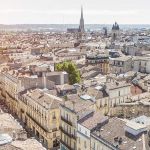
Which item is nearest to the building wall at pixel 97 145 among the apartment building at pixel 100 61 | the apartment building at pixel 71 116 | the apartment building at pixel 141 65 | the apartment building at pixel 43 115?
the apartment building at pixel 71 116

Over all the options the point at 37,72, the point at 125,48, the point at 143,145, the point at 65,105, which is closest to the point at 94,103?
the point at 65,105

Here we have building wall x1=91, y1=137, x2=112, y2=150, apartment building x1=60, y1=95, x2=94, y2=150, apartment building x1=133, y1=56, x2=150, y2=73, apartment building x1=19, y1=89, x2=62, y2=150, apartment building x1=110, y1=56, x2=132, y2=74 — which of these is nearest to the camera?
building wall x1=91, y1=137, x2=112, y2=150

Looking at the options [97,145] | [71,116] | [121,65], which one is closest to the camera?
[97,145]

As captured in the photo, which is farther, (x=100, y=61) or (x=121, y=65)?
(x=100, y=61)

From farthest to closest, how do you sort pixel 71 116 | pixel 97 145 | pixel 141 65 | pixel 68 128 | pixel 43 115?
pixel 141 65 < pixel 43 115 < pixel 68 128 < pixel 71 116 < pixel 97 145

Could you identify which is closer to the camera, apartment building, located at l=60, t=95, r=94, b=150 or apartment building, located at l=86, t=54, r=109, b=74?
apartment building, located at l=60, t=95, r=94, b=150

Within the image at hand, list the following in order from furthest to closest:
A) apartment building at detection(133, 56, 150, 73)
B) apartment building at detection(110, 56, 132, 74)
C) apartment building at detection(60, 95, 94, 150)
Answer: apartment building at detection(110, 56, 132, 74)
apartment building at detection(133, 56, 150, 73)
apartment building at detection(60, 95, 94, 150)

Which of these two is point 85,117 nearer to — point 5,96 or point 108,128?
point 108,128

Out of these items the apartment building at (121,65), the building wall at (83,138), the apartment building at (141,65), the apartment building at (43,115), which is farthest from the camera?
the apartment building at (121,65)

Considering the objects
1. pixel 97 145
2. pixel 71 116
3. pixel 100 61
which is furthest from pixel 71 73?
pixel 97 145

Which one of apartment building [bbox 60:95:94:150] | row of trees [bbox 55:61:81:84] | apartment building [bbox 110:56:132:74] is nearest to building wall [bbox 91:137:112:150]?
apartment building [bbox 60:95:94:150]

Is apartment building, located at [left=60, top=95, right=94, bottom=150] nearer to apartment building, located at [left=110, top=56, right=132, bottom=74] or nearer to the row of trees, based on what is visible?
the row of trees

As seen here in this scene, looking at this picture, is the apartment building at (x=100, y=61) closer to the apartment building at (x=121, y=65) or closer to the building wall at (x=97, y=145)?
the apartment building at (x=121, y=65)

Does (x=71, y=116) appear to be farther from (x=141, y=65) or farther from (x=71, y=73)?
(x=141, y=65)
